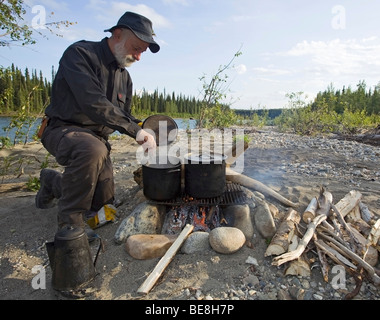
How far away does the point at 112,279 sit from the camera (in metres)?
2.14

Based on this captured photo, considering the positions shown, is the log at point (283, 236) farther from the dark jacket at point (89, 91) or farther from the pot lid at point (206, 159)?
the dark jacket at point (89, 91)

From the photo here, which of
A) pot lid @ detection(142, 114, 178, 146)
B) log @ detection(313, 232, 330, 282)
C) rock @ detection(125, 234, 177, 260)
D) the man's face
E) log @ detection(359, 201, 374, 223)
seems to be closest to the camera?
log @ detection(313, 232, 330, 282)

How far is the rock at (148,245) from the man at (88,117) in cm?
50

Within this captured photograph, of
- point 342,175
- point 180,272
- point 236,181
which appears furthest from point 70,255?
point 342,175

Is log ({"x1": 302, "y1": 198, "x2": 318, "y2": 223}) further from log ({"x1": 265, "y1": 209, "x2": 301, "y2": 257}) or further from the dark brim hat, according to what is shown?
the dark brim hat

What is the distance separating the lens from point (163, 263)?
85.5 inches

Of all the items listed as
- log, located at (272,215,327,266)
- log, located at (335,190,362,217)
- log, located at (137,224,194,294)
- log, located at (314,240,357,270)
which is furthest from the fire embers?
log, located at (335,190,362,217)

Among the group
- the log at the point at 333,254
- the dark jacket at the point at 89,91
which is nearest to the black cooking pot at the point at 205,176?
the dark jacket at the point at 89,91

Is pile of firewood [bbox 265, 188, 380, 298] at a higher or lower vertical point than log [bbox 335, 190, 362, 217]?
lower

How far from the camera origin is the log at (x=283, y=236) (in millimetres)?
2285

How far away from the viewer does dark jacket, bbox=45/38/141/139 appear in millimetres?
2424

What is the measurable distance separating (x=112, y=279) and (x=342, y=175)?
3978mm

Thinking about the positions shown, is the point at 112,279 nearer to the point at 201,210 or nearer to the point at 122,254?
the point at 122,254

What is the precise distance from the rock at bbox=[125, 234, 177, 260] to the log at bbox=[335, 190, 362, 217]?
179cm
